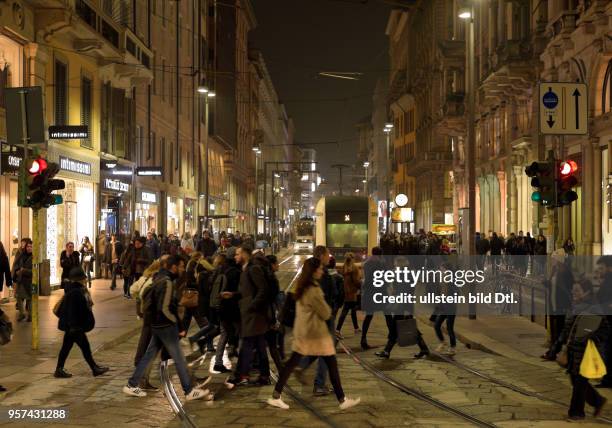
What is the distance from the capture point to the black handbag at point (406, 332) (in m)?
13.3

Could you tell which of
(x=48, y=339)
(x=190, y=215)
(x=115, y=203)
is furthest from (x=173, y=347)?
(x=190, y=215)

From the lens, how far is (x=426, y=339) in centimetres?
1703

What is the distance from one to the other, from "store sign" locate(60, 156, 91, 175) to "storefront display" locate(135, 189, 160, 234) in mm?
7725

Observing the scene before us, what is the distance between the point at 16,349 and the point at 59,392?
12.9 ft

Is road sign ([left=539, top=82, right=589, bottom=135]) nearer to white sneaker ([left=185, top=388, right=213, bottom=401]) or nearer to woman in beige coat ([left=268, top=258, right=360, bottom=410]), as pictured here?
woman in beige coat ([left=268, top=258, right=360, bottom=410])

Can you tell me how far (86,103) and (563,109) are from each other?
739 inches

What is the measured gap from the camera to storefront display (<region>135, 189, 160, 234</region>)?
37.6 m

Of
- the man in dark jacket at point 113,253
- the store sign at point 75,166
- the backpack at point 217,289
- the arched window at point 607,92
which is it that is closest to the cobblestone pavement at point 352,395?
the backpack at point 217,289

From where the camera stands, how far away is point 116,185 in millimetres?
32812

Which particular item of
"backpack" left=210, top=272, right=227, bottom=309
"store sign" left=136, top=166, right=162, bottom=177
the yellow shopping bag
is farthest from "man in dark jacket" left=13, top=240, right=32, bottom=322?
"store sign" left=136, top=166, right=162, bottom=177

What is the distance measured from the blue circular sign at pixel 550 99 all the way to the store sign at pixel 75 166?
633 inches

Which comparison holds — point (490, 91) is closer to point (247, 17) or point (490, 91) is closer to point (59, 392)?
point (59, 392)

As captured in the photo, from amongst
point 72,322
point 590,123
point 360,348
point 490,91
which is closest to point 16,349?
point 72,322

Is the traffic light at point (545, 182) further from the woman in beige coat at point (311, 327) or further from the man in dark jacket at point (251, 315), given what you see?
the woman in beige coat at point (311, 327)
